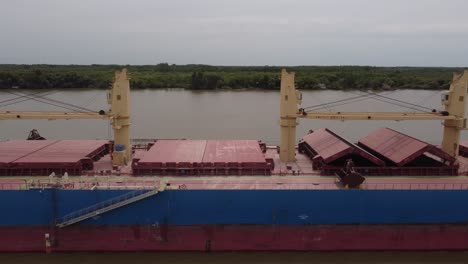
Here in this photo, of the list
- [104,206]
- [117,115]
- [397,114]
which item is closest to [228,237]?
[104,206]

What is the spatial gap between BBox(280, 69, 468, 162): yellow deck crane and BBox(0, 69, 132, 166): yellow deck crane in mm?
6279

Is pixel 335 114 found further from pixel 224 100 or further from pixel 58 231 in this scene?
pixel 224 100

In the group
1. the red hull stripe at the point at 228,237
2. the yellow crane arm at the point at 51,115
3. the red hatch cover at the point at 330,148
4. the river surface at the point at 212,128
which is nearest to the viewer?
the red hull stripe at the point at 228,237

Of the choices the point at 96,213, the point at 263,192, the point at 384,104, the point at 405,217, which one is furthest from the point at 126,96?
the point at 384,104

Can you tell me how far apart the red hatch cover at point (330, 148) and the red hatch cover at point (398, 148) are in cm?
77

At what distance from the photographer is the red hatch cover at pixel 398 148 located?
14945mm

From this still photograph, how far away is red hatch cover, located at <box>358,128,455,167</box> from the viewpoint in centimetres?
1495

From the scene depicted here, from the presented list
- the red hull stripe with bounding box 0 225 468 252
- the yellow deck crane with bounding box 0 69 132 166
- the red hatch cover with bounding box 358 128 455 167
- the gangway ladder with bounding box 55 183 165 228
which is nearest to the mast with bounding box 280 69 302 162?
the red hatch cover with bounding box 358 128 455 167

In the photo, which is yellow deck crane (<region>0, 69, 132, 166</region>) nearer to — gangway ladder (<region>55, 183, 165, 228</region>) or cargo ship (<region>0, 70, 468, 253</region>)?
cargo ship (<region>0, 70, 468, 253</region>)

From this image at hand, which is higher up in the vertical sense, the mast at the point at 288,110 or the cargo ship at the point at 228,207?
the mast at the point at 288,110

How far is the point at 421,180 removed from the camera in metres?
14.9

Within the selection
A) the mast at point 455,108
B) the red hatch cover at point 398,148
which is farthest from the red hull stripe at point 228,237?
the mast at point 455,108

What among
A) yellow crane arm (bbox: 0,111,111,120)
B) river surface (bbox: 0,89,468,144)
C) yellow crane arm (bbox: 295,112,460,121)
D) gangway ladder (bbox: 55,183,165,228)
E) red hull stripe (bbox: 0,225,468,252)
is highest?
yellow crane arm (bbox: 295,112,460,121)

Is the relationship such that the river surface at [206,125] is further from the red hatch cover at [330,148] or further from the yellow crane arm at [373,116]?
the yellow crane arm at [373,116]
